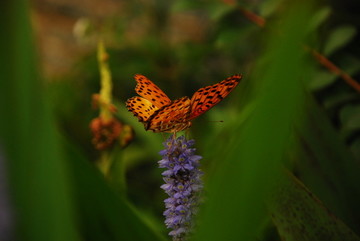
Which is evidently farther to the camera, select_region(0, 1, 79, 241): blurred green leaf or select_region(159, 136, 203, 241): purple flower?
select_region(159, 136, 203, 241): purple flower

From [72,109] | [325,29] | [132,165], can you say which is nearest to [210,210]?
[325,29]

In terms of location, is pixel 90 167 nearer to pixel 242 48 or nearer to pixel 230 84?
pixel 230 84

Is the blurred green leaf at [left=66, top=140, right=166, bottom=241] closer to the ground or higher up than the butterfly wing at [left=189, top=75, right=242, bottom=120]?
closer to the ground

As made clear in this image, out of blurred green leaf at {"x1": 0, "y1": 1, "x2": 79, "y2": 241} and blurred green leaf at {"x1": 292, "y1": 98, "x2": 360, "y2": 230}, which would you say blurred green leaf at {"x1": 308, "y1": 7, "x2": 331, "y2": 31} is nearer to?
blurred green leaf at {"x1": 292, "y1": 98, "x2": 360, "y2": 230}

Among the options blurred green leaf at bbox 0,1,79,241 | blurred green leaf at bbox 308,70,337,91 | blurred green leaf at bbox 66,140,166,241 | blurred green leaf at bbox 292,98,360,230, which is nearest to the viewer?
blurred green leaf at bbox 0,1,79,241

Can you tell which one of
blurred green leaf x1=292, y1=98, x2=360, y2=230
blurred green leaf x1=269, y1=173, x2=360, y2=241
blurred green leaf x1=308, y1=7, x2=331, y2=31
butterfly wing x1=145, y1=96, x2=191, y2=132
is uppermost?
blurred green leaf x1=308, y1=7, x2=331, y2=31

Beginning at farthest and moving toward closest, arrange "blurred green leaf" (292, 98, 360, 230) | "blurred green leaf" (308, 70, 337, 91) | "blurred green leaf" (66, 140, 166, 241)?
"blurred green leaf" (308, 70, 337, 91) → "blurred green leaf" (292, 98, 360, 230) → "blurred green leaf" (66, 140, 166, 241)

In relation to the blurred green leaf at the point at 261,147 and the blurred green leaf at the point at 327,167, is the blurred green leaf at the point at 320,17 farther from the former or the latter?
the blurred green leaf at the point at 261,147

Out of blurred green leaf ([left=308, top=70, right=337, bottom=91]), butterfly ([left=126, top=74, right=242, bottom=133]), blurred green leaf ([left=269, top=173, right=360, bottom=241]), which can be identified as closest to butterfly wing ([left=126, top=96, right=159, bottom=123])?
butterfly ([left=126, top=74, right=242, bottom=133])
